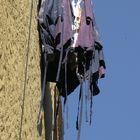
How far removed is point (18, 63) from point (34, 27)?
0.86 metres

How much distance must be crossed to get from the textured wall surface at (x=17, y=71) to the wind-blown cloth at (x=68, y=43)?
5.2 inches

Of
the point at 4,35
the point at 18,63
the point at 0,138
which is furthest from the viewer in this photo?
the point at 18,63

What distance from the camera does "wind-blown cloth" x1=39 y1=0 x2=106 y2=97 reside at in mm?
6039

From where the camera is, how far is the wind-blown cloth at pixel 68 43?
238 inches

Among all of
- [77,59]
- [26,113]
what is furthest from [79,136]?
[77,59]

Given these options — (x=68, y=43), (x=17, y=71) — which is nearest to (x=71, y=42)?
(x=68, y=43)

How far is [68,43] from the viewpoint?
6.01 metres

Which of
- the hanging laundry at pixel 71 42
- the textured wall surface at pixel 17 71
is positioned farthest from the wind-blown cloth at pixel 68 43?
the textured wall surface at pixel 17 71

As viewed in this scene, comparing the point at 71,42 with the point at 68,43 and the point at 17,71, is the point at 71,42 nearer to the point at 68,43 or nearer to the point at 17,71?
the point at 68,43

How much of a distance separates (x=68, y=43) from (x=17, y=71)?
0.82 metres

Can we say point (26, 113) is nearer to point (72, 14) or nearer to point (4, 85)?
point (4, 85)

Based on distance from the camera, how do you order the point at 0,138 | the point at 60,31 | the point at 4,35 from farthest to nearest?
the point at 60,31
the point at 4,35
the point at 0,138

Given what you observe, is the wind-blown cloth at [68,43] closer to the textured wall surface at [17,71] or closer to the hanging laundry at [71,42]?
the hanging laundry at [71,42]

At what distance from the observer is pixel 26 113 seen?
555cm
